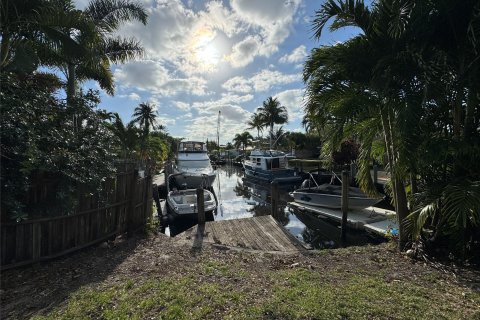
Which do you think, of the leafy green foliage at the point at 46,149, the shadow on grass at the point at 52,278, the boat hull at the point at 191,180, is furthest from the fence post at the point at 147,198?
the boat hull at the point at 191,180

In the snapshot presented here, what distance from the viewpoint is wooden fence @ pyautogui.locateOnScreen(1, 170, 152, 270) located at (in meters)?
4.69

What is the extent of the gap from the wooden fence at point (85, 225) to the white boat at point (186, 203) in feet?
11.5

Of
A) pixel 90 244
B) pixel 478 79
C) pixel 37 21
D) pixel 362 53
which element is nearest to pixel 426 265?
pixel 478 79

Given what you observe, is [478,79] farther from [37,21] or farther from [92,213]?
[37,21]

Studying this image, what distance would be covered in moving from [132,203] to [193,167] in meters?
14.3

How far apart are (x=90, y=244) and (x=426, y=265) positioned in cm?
655

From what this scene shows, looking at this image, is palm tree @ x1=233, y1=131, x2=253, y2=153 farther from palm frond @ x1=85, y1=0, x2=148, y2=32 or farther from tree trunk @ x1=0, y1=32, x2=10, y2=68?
tree trunk @ x1=0, y1=32, x2=10, y2=68

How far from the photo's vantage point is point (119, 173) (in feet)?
21.7

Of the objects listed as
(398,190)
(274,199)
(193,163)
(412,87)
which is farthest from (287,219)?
(412,87)

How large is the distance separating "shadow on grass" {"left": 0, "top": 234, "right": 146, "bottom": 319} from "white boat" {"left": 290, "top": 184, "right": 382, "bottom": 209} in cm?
951

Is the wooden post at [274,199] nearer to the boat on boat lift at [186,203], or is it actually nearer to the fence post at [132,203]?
the boat on boat lift at [186,203]

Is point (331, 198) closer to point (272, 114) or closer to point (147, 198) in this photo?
point (147, 198)

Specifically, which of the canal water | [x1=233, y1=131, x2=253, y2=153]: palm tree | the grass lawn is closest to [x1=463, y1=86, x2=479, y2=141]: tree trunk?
the grass lawn

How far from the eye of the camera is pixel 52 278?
179 inches
